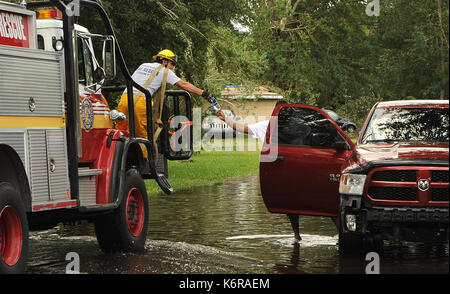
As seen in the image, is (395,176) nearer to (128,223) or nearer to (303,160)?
(303,160)

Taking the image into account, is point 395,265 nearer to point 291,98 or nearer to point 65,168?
point 65,168

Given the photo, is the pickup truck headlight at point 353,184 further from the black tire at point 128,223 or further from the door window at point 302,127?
the black tire at point 128,223

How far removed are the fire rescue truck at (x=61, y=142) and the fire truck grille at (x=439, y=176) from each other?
3570mm

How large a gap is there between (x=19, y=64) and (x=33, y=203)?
1.37 metres

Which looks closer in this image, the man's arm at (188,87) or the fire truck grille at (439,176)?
the fire truck grille at (439,176)

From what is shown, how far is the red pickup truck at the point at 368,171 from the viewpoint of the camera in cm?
1014

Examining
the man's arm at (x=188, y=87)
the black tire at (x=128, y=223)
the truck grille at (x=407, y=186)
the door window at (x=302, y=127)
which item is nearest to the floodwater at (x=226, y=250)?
the black tire at (x=128, y=223)

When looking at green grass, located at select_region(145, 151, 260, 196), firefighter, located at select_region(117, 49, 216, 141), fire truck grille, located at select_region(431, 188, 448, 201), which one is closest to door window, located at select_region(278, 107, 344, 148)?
firefighter, located at select_region(117, 49, 216, 141)

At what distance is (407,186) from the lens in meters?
10.2

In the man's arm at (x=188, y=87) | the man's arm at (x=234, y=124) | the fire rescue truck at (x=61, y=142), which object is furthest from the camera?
the man's arm at (x=188, y=87)

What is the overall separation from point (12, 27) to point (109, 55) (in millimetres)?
1586

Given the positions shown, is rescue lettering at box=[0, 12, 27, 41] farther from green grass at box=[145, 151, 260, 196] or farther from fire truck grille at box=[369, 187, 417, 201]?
green grass at box=[145, 151, 260, 196]

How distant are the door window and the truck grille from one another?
154 centimetres
